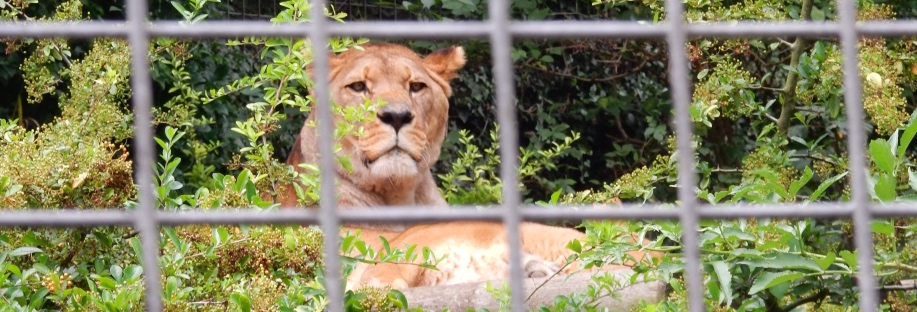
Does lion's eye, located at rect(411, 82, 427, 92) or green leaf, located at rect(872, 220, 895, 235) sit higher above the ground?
lion's eye, located at rect(411, 82, 427, 92)

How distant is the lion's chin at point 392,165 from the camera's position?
3857 millimetres

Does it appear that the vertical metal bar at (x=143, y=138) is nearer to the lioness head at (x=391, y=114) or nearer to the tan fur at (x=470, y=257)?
the tan fur at (x=470, y=257)

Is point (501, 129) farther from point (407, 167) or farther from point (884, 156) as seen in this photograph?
point (407, 167)

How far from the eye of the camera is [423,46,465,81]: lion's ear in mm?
4270

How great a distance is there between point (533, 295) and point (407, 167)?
1.21 m

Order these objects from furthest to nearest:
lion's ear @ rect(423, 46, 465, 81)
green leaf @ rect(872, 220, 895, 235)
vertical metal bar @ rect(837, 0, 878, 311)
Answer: lion's ear @ rect(423, 46, 465, 81), green leaf @ rect(872, 220, 895, 235), vertical metal bar @ rect(837, 0, 878, 311)

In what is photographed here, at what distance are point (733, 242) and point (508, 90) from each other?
1447mm

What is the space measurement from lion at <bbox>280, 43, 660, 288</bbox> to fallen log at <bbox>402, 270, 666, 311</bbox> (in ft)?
1.37

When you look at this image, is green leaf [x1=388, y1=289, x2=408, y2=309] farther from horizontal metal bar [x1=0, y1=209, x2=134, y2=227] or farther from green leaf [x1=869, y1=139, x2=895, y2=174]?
horizontal metal bar [x1=0, y1=209, x2=134, y2=227]

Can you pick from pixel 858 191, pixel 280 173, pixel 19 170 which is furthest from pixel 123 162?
pixel 858 191

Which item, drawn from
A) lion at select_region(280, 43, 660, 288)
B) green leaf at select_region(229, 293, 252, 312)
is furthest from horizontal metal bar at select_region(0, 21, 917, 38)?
lion at select_region(280, 43, 660, 288)

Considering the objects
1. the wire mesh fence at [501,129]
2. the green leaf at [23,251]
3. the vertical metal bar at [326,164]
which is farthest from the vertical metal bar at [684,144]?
the green leaf at [23,251]

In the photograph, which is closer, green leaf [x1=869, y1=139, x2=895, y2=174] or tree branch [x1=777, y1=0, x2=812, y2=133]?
green leaf [x1=869, y1=139, x2=895, y2=174]

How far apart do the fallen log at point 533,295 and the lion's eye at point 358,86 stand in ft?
4.05
